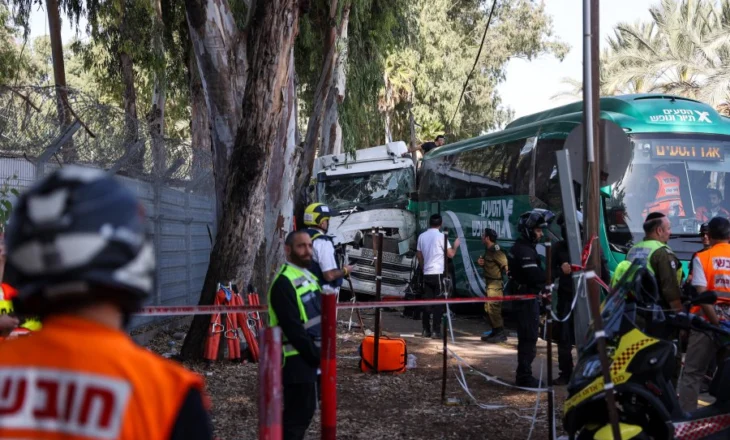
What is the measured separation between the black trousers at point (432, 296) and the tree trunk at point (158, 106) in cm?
428

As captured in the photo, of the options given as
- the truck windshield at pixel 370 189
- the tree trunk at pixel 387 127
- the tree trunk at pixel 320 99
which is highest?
the tree trunk at pixel 387 127

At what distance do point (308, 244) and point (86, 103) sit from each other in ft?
17.5

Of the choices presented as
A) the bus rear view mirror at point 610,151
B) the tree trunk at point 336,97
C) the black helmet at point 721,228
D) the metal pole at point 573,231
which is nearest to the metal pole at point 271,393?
the metal pole at point 573,231

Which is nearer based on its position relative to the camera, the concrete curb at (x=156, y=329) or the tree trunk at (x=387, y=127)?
the concrete curb at (x=156, y=329)

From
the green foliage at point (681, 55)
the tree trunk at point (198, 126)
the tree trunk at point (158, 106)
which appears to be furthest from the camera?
the green foliage at point (681, 55)

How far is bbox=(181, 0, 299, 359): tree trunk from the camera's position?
1066cm

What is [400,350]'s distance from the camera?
10.6 meters

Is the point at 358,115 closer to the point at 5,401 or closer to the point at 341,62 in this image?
the point at 341,62

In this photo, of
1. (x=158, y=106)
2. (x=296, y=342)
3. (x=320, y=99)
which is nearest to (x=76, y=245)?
(x=296, y=342)

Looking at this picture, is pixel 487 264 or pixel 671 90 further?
pixel 671 90

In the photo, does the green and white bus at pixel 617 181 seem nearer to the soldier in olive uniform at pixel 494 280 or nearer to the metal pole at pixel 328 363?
the soldier in olive uniform at pixel 494 280

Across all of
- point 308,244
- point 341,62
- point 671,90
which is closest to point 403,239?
point 341,62

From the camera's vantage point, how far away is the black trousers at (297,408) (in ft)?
17.0

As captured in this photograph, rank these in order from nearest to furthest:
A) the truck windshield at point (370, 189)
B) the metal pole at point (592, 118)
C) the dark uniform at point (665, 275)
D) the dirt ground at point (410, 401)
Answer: the dark uniform at point (665, 275) → the metal pole at point (592, 118) → the dirt ground at point (410, 401) → the truck windshield at point (370, 189)
